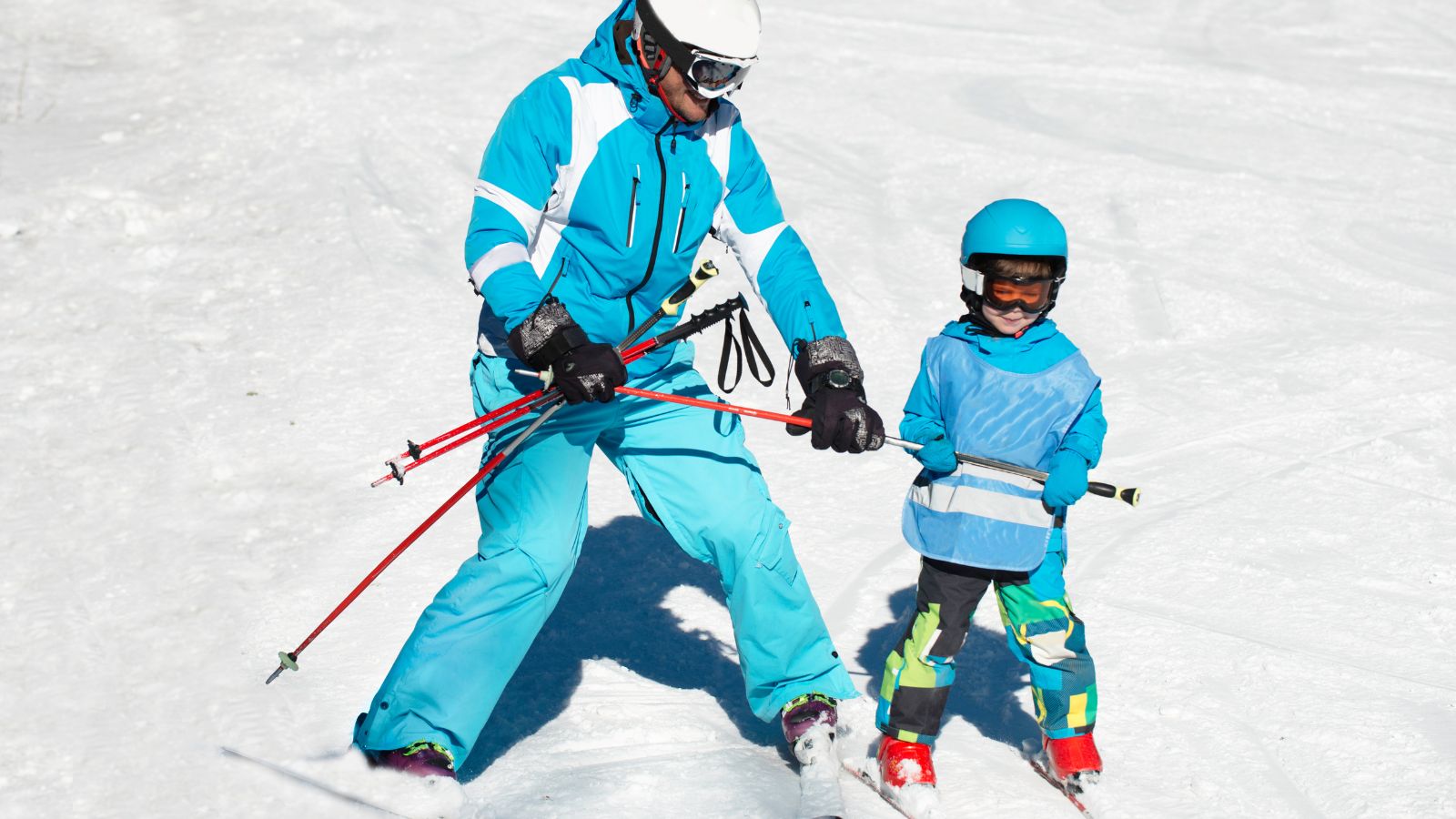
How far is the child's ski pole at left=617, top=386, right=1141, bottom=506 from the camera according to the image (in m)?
3.75

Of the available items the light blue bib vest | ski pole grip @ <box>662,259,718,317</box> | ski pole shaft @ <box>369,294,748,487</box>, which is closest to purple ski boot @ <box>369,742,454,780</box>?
ski pole shaft @ <box>369,294,748,487</box>

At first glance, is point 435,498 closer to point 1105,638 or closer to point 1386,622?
point 1105,638

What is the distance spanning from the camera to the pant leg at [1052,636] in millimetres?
3971

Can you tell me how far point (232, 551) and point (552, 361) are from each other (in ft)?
7.24

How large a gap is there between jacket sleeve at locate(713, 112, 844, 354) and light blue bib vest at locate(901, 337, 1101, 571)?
15.8 inches

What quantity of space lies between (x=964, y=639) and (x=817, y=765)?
532mm

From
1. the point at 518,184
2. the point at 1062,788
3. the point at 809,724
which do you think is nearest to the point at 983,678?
the point at 1062,788

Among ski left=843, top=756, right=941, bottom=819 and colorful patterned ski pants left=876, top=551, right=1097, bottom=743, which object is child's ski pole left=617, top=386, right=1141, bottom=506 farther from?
ski left=843, top=756, right=941, bottom=819

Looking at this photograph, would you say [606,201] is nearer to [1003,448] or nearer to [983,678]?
[1003,448]

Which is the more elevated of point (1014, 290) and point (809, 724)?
point (1014, 290)

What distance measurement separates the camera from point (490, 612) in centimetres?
370

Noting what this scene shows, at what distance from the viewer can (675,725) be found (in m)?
4.30

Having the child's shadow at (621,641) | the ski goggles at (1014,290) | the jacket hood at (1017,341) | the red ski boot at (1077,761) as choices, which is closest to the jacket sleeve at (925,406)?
the jacket hood at (1017,341)

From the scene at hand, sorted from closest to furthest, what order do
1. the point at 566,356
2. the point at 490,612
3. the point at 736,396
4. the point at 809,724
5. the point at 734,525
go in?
the point at 566,356
the point at 490,612
the point at 734,525
the point at 809,724
the point at 736,396
